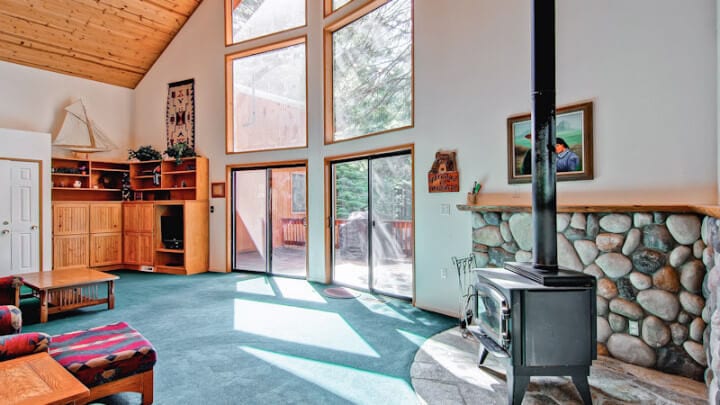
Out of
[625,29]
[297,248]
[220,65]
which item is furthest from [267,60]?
[625,29]

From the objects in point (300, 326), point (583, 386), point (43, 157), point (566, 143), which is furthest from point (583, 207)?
point (43, 157)

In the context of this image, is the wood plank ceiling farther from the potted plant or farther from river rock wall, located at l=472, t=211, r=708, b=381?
river rock wall, located at l=472, t=211, r=708, b=381

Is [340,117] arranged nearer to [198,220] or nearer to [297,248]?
[297,248]

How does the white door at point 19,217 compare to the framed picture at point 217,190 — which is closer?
the white door at point 19,217

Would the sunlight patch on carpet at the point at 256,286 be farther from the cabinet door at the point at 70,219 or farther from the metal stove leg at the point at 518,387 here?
the metal stove leg at the point at 518,387

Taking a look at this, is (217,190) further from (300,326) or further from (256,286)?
(300,326)

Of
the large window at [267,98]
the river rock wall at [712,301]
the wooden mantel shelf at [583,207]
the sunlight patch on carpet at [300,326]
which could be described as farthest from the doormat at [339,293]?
the river rock wall at [712,301]

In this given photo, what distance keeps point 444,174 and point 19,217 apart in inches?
261

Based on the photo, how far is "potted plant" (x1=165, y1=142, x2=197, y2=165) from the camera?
6758 millimetres

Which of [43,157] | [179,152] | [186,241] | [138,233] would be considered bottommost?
[186,241]

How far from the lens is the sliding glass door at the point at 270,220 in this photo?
20.1ft

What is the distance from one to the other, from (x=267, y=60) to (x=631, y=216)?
5.80 meters

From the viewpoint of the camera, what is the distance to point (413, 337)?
341 centimetres

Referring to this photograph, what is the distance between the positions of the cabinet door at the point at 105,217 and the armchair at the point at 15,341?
17.7 ft
